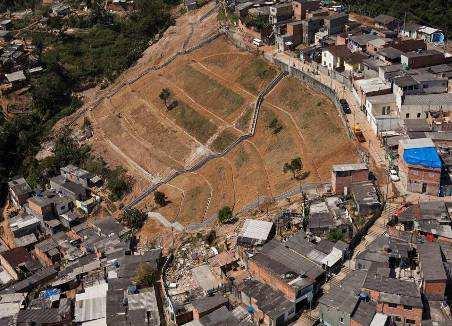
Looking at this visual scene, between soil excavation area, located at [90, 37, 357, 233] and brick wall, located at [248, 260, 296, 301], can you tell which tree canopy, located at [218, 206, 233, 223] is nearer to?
soil excavation area, located at [90, 37, 357, 233]

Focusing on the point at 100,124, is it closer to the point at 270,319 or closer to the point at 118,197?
the point at 118,197

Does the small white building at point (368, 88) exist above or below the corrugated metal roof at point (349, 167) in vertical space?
above

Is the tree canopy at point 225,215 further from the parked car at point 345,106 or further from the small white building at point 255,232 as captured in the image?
the parked car at point 345,106

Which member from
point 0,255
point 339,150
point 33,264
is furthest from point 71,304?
point 339,150

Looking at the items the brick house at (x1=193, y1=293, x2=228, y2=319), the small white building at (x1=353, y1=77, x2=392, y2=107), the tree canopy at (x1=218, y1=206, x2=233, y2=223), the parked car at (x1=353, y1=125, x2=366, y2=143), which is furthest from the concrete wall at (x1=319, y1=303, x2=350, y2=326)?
the small white building at (x1=353, y1=77, x2=392, y2=107)

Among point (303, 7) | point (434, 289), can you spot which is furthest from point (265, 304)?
point (303, 7)

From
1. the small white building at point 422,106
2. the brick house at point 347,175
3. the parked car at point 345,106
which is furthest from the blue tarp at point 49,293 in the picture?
the small white building at point 422,106
